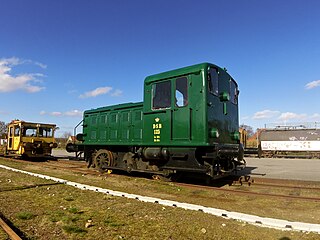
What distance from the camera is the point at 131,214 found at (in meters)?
4.95

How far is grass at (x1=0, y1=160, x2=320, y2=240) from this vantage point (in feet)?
12.9

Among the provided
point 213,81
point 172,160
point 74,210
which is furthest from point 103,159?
point 74,210

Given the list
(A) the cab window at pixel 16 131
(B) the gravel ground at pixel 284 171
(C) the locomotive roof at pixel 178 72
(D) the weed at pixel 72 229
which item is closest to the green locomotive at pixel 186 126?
(C) the locomotive roof at pixel 178 72

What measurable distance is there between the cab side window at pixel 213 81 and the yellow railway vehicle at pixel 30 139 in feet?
48.1

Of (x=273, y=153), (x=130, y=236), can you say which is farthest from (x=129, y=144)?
(x=273, y=153)

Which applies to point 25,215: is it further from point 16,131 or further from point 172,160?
point 16,131

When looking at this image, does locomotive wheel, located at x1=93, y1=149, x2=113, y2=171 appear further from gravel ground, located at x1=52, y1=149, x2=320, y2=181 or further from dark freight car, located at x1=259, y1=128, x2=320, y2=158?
dark freight car, located at x1=259, y1=128, x2=320, y2=158

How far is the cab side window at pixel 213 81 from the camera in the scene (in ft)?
26.1

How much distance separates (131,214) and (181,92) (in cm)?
429

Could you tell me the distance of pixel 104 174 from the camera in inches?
434

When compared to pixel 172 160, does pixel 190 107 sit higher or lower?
higher

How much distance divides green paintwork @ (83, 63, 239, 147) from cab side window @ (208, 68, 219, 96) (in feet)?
0.43

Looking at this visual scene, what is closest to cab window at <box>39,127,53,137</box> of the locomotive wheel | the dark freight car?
the locomotive wheel

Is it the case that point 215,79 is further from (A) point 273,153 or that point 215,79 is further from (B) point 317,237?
(A) point 273,153
